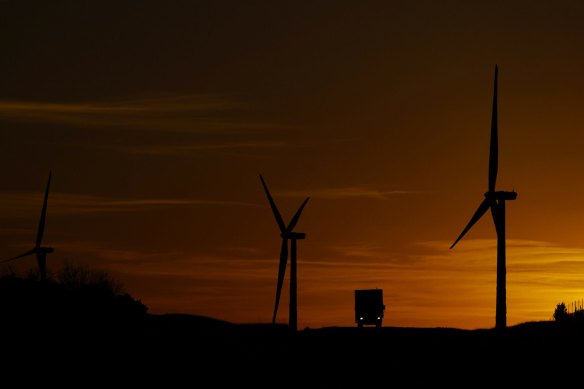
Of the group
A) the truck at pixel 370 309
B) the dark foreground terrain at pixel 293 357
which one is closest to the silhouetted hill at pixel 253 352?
the dark foreground terrain at pixel 293 357

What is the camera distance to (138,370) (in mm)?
110562

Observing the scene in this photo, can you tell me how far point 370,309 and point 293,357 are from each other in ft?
149

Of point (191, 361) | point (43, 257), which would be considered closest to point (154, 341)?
point (191, 361)

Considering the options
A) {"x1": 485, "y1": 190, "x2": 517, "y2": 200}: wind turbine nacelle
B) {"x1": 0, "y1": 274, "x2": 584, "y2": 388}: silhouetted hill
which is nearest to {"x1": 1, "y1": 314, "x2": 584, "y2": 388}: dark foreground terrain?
{"x1": 0, "y1": 274, "x2": 584, "y2": 388}: silhouetted hill

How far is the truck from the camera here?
162 meters

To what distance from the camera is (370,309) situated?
162125 mm

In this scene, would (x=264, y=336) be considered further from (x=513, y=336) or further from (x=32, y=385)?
(x=32, y=385)

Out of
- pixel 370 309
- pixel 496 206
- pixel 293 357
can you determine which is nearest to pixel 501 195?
pixel 496 206

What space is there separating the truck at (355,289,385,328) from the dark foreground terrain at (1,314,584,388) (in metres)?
18.4

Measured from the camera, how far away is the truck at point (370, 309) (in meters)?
162

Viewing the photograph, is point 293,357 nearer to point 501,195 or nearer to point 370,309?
point 501,195

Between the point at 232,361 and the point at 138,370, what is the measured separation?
29.3ft

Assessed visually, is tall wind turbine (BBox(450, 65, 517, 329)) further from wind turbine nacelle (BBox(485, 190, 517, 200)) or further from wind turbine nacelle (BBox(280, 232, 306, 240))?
wind turbine nacelle (BBox(280, 232, 306, 240))

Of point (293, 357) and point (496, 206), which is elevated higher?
point (496, 206)
